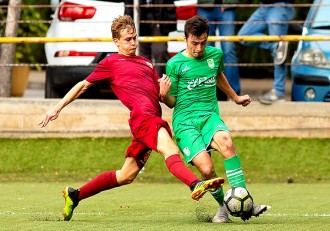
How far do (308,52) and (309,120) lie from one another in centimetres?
100

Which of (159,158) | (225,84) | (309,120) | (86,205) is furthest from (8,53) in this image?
(225,84)

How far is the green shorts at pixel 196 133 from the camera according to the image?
1020cm

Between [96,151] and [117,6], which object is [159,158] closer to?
[96,151]

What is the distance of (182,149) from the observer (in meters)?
10.3

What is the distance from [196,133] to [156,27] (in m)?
6.43

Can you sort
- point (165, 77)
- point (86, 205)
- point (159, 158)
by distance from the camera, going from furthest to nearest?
1. point (159, 158)
2. point (86, 205)
3. point (165, 77)

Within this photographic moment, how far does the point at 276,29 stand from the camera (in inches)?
654

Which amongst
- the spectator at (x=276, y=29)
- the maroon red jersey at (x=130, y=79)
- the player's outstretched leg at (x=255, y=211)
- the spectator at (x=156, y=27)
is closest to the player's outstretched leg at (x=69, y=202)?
the maroon red jersey at (x=130, y=79)

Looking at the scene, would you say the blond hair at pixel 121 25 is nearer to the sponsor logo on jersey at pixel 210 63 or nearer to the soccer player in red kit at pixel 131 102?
the soccer player in red kit at pixel 131 102

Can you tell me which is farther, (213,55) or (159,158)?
(159,158)

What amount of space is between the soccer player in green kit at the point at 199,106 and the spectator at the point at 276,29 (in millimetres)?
5956

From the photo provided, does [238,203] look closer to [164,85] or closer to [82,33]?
[164,85]

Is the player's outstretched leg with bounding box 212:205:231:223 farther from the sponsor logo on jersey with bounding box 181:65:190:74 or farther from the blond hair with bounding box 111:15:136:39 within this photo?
the blond hair with bounding box 111:15:136:39

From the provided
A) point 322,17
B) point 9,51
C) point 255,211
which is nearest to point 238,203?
point 255,211
